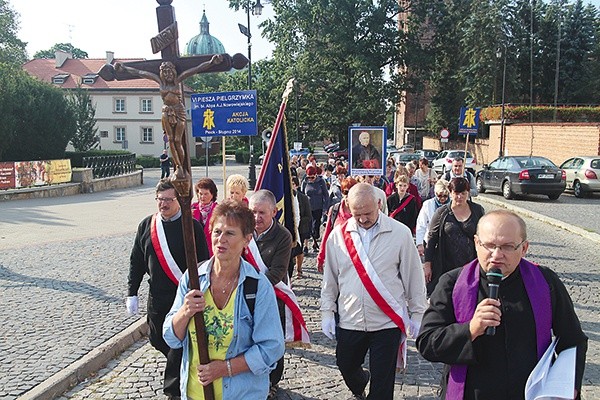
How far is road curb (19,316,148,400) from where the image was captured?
4.90 metres

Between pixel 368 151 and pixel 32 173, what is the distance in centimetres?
1766

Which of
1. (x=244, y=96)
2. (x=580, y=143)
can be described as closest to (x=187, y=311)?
(x=244, y=96)

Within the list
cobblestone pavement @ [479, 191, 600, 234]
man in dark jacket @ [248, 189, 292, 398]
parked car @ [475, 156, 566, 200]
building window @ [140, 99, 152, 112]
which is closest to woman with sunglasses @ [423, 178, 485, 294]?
man in dark jacket @ [248, 189, 292, 398]

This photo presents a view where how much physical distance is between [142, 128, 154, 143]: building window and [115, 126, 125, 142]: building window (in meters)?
2.34

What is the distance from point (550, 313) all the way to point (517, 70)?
5958 centimetres

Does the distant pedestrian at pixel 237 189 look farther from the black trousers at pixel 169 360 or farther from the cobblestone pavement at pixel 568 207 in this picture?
the cobblestone pavement at pixel 568 207

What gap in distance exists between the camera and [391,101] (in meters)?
47.8

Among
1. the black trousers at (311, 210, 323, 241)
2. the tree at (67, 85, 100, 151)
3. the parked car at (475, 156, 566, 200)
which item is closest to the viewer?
the black trousers at (311, 210, 323, 241)

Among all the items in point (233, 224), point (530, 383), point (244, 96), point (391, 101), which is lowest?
point (530, 383)

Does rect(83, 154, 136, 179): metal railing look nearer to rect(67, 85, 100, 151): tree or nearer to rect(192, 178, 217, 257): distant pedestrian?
rect(67, 85, 100, 151): tree

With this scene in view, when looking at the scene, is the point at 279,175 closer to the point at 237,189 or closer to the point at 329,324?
the point at 237,189

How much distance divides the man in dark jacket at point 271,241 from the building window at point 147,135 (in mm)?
60934

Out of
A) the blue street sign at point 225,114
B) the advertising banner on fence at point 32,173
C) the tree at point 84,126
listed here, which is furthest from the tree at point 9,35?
the blue street sign at point 225,114

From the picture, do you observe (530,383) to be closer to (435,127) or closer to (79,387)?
(79,387)
